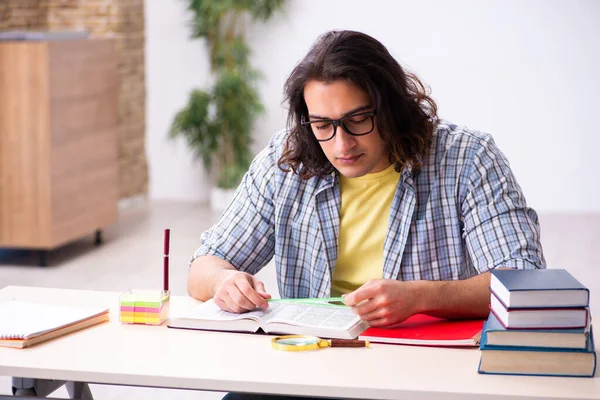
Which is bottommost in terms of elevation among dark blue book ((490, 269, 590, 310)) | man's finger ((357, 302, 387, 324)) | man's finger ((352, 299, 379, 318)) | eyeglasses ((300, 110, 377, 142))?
man's finger ((357, 302, 387, 324))

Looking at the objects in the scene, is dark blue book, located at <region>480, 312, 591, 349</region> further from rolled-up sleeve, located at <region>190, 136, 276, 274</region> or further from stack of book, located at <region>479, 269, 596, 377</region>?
rolled-up sleeve, located at <region>190, 136, 276, 274</region>

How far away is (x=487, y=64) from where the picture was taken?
650cm

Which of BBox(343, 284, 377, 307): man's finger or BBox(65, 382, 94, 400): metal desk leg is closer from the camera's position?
BBox(343, 284, 377, 307): man's finger

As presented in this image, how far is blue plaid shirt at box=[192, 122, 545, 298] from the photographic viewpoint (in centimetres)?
196

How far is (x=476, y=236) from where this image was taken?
197 cm

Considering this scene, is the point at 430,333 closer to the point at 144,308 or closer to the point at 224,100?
the point at 144,308

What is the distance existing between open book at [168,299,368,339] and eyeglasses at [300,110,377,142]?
374mm

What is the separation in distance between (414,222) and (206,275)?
1.60ft

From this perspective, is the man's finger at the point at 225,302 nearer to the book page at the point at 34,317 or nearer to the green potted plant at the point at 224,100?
the book page at the point at 34,317

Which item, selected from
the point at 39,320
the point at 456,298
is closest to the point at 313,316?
the point at 456,298

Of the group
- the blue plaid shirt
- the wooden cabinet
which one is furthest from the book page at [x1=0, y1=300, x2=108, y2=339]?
the wooden cabinet

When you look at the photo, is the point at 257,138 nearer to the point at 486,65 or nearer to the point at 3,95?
the point at 486,65

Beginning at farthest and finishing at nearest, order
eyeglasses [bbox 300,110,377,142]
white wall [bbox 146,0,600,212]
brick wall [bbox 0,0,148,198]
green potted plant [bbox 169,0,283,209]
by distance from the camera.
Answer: white wall [bbox 146,0,600,212] < green potted plant [bbox 169,0,283,209] < brick wall [bbox 0,0,148,198] < eyeglasses [bbox 300,110,377,142]

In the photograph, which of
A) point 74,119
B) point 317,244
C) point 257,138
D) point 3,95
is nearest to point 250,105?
point 257,138
